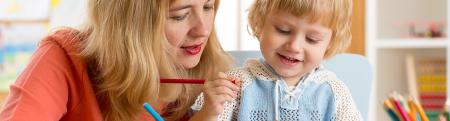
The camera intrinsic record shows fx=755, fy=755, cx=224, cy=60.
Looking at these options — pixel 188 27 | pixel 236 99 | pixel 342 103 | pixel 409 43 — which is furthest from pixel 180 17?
pixel 409 43

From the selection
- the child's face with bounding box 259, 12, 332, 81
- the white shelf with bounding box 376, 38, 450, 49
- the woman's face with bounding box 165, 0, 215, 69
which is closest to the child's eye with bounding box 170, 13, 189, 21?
the woman's face with bounding box 165, 0, 215, 69

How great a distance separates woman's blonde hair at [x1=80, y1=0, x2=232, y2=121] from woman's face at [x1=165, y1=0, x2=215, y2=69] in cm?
1

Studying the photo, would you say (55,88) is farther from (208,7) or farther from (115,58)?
(208,7)

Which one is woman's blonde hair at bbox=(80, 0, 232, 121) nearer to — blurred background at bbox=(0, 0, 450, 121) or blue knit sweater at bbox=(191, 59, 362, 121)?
blue knit sweater at bbox=(191, 59, 362, 121)

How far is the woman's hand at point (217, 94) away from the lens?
0.90 metres

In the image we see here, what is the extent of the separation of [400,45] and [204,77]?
140 cm

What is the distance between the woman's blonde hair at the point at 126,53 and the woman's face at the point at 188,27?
14mm

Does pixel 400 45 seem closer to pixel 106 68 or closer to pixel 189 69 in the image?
pixel 189 69

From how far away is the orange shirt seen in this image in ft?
3.10

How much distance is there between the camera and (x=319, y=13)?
92 centimetres

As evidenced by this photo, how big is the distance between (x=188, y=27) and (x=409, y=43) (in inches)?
60.1

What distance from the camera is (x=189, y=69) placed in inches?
44.8

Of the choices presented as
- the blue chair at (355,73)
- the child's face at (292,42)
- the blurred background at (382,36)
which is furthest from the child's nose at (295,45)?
the blurred background at (382,36)

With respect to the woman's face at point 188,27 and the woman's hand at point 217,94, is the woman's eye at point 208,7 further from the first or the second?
the woman's hand at point 217,94
